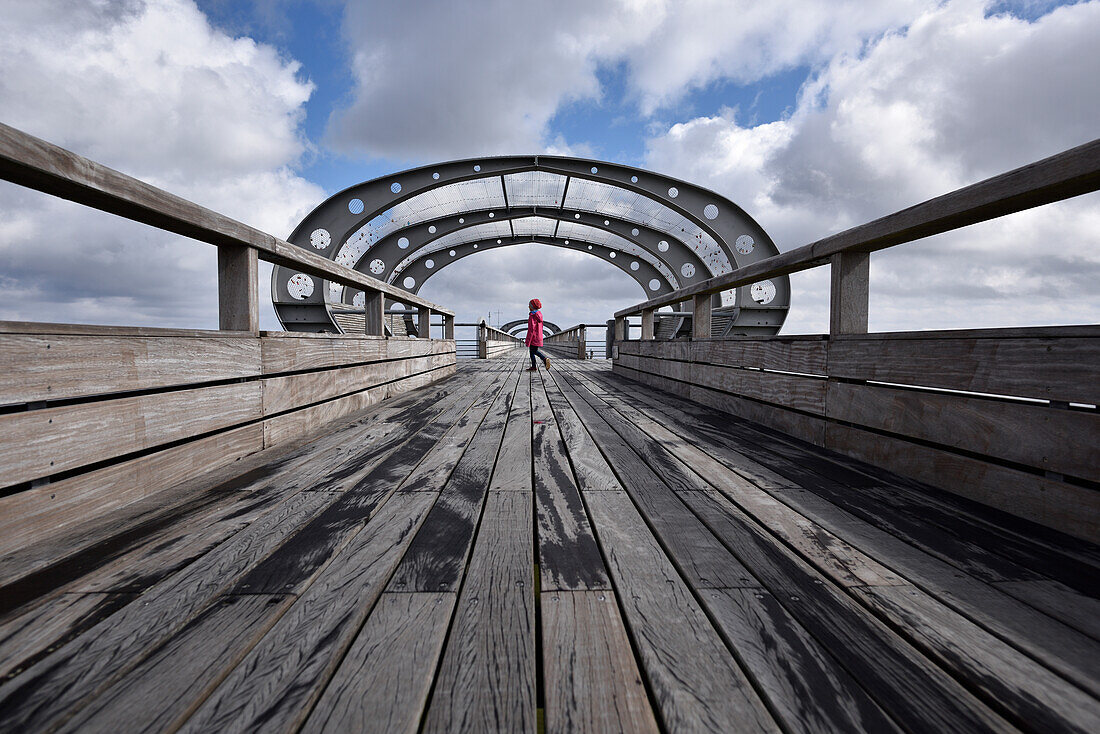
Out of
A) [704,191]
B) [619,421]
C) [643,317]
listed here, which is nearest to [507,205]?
[704,191]

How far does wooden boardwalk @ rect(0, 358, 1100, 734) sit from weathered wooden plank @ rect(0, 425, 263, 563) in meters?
Answer: 0.06

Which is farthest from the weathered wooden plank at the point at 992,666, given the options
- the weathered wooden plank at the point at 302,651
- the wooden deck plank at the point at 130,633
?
the wooden deck plank at the point at 130,633

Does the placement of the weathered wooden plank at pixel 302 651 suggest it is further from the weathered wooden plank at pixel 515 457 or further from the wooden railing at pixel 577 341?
the wooden railing at pixel 577 341

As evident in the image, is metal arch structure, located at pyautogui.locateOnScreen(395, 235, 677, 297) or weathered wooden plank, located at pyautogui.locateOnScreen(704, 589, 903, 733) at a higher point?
metal arch structure, located at pyautogui.locateOnScreen(395, 235, 677, 297)

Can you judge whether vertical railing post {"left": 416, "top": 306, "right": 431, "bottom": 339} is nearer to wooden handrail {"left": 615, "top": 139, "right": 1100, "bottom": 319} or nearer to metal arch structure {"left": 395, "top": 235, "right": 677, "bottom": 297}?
wooden handrail {"left": 615, "top": 139, "right": 1100, "bottom": 319}

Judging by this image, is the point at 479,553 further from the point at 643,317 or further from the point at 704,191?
the point at 704,191

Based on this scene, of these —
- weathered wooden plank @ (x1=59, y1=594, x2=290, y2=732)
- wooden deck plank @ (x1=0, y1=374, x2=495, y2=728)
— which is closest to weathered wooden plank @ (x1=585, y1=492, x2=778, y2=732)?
weathered wooden plank @ (x1=59, y1=594, x2=290, y2=732)

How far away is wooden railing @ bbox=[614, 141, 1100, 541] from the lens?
5.09ft

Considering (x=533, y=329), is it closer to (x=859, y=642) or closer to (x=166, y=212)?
(x=166, y=212)

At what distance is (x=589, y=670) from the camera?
97 centimetres

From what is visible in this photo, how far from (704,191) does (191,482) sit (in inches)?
507

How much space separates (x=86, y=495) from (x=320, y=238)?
478 inches

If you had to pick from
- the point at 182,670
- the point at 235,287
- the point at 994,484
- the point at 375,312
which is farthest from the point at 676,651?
the point at 375,312

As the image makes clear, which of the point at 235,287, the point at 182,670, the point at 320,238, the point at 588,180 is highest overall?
the point at 588,180
